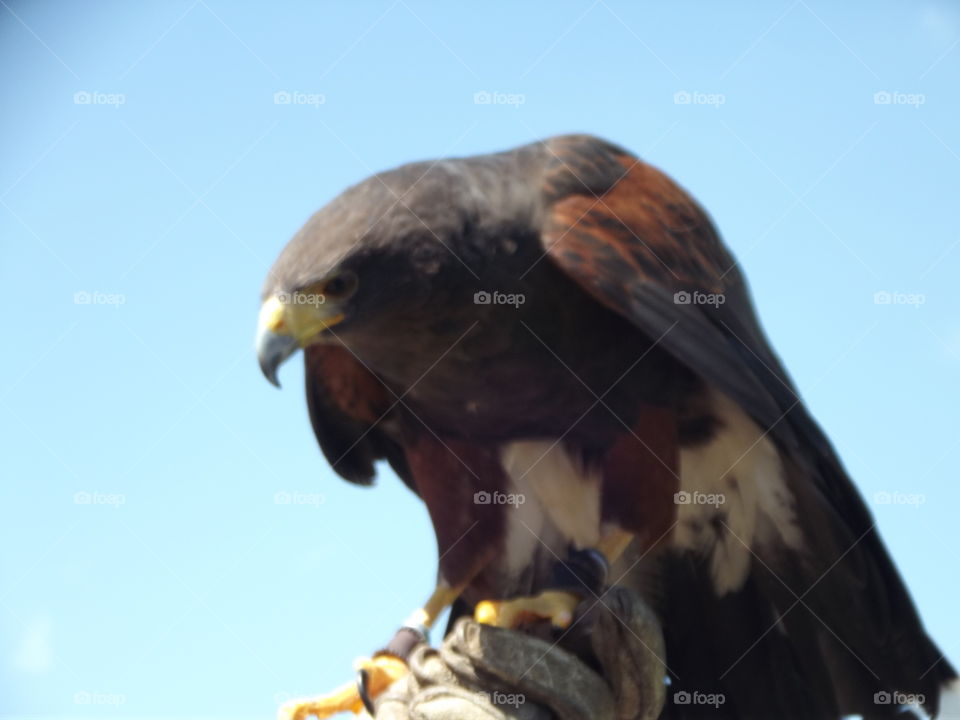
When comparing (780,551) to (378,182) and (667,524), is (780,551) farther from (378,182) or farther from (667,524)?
(378,182)

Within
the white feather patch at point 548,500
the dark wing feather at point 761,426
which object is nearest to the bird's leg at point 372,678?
the white feather patch at point 548,500

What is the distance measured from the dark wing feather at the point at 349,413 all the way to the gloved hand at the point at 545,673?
1.22m

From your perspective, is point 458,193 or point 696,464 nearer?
point 458,193

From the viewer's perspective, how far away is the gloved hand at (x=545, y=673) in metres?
3.43

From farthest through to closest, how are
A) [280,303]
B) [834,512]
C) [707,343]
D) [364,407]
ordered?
[364,407] → [834,512] → [707,343] → [280,303]

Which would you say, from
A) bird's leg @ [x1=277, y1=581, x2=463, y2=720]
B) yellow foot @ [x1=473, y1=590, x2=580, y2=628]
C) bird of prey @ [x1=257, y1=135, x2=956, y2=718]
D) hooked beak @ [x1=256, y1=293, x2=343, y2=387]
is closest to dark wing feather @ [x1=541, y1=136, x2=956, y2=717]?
bird of prey @ [x1=257, y1=135, x2=956, y2=718]

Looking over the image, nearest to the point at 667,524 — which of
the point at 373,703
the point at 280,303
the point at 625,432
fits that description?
the point at 625,432

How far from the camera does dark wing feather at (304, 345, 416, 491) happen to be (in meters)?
4.48

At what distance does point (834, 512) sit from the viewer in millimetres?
4207

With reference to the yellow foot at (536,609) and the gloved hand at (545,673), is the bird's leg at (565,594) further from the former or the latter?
the gloved hand at (545,673)

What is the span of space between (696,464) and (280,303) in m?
1.80

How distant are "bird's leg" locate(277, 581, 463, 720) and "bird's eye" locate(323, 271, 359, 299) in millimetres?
1235

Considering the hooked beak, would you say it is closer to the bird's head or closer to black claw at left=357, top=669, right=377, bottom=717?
the bird's head

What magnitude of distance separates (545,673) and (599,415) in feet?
3.35
